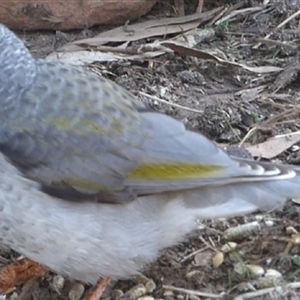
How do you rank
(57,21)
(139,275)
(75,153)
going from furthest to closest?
1. (57,21)
2. (139,275)
3. (75,153)

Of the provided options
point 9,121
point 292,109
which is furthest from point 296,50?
point 9,121

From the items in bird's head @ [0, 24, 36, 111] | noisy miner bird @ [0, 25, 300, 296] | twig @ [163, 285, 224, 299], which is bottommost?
twig @ [163, 285, 224, 299]

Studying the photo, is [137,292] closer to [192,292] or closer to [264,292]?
[192,292]

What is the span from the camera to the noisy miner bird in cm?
357

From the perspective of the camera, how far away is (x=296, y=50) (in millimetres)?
A: 5602

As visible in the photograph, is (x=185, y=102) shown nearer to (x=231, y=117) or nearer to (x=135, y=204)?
(x=231, y=117)

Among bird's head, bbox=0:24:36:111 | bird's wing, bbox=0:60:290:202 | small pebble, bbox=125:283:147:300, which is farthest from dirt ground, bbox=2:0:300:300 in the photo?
bird's head, bbox=0:24:36:111

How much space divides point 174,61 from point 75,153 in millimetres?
2186

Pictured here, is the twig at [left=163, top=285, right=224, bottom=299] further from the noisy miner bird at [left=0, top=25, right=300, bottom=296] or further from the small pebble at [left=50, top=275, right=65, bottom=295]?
the small pebble at [left=50, top=275, right=65, bottom=295]

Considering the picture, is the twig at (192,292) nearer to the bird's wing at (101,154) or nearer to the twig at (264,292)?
the twig at (264,292)

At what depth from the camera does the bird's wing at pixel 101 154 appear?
3.57 m

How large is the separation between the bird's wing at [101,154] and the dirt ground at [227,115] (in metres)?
0.26

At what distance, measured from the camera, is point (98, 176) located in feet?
11.8

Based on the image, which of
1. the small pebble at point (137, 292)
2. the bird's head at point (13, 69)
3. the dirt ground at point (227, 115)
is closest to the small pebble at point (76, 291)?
the dirt ground at point (227, 115)
